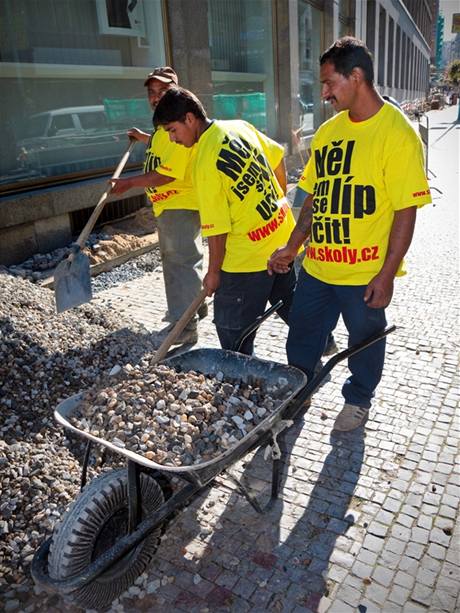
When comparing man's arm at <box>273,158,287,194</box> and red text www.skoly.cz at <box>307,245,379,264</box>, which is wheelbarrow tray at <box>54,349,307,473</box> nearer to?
red text www.skoly.cz at <box>307,245,379,264</box>

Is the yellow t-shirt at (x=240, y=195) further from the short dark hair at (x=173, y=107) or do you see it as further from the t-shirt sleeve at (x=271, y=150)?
the short dark hair at (x=173, y=107)

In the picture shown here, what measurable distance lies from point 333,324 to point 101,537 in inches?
75.1

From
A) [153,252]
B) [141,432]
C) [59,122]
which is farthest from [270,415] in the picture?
[59,122]

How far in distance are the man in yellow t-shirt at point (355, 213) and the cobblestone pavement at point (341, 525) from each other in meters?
0.35

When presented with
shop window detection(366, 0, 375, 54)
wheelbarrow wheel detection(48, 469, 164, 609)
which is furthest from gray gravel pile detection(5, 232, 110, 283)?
shop window detection(366, 0, 375, 54)

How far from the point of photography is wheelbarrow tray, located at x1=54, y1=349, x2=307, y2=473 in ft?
7.22

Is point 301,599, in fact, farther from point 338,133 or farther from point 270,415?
point 338,133

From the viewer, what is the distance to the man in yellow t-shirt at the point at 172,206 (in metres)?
4.33

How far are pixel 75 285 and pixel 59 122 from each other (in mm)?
4445

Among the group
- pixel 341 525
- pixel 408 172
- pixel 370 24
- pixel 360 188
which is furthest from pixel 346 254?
pixel 370 24

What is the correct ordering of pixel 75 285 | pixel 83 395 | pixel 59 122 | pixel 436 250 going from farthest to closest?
1. pixel 59 122
2. pixel 436 250
3. pixel 75 285
4. pixel 83 395

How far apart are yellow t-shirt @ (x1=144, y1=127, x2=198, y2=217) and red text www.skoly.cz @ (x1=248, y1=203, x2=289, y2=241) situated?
1.02m

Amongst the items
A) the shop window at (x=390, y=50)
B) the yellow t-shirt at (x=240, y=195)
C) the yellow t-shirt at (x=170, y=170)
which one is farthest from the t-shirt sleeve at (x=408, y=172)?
the shop window at (x=390, y=50)

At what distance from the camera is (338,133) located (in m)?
2.96
